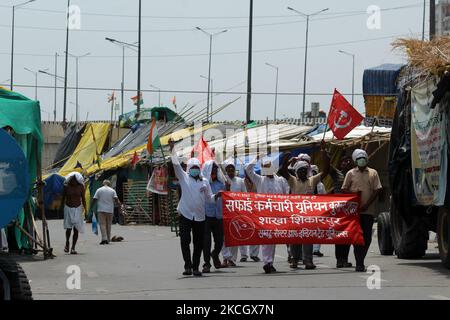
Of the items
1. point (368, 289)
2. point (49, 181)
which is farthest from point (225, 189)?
point (49, 181)

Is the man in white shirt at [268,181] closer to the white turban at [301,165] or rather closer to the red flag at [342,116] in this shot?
the white turban at [301,165]

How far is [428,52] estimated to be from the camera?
1686 cm

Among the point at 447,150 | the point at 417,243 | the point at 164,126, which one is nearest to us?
the point at 447,150

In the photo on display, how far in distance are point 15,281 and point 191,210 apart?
7425 mm

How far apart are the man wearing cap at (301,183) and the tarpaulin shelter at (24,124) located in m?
5.21

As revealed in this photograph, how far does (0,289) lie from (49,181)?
37212mm

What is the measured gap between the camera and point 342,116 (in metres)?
31.5

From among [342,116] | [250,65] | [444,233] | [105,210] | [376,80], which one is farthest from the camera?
[250,65]

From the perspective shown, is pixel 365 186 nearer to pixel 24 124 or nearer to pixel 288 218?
pixel 288 218

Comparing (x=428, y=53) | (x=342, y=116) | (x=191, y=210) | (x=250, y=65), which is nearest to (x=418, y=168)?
(x=428, y=53)

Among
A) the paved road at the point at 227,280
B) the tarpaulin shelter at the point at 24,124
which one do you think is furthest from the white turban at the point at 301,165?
the tarpaulin shelter at the point at 24,124

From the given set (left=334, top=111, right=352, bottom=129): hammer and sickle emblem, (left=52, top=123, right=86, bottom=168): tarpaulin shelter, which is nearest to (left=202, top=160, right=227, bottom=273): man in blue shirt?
(left=334, top=111, right=352, bottom=129): hammer and sickle emblem

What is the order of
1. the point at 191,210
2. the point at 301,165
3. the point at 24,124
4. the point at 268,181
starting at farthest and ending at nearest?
the point at 24,124 → the point at 268,181 → the point at 301,165 → the point at 191,210
